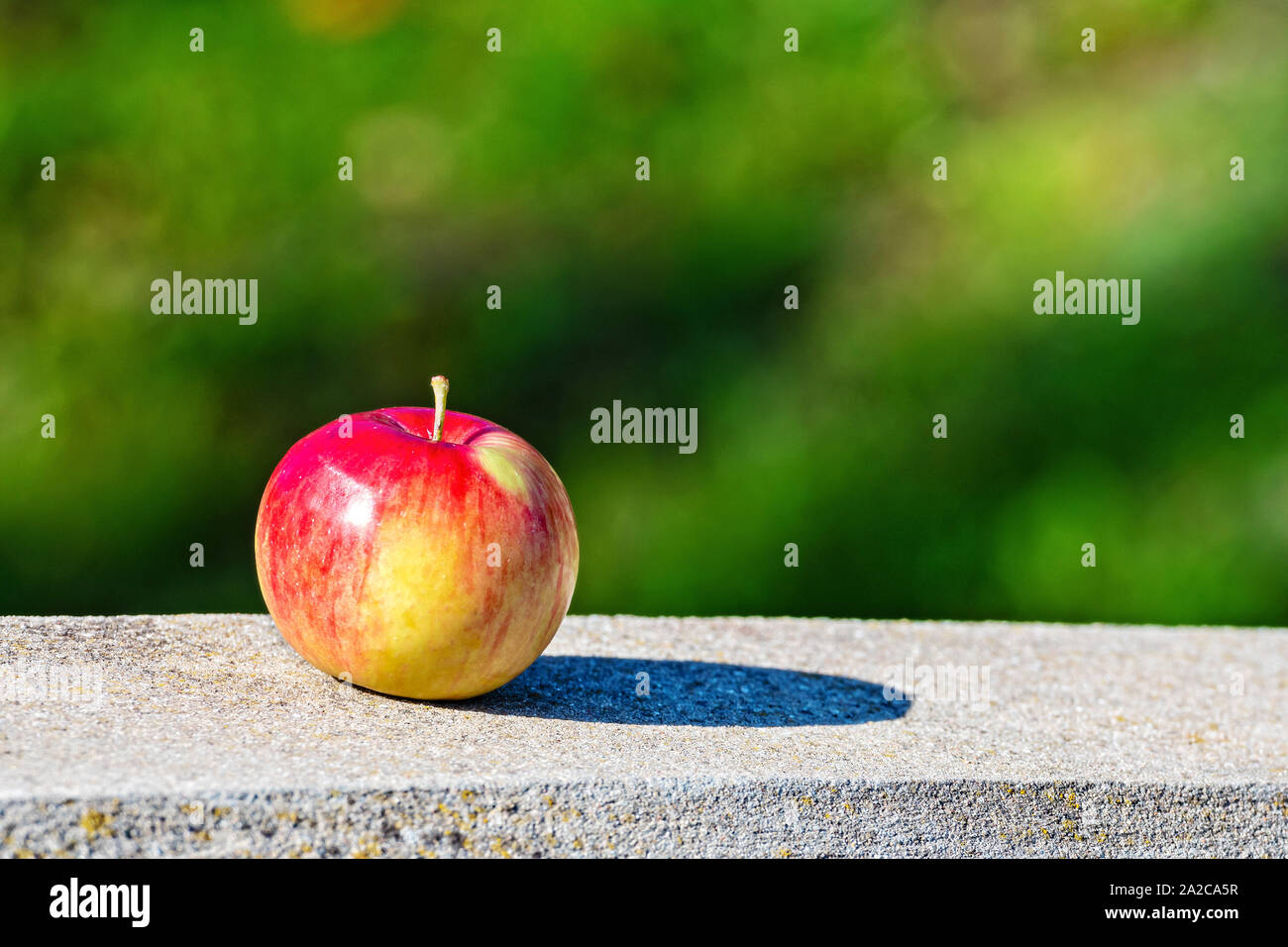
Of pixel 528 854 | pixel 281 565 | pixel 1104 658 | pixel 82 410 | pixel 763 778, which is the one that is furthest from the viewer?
pixel 82 410

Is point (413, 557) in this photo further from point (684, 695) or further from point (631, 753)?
point (684, 695)

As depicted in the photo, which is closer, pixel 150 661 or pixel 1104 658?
pixel 150 661

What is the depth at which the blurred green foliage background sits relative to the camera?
523 cm

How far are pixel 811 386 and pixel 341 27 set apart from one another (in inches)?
92.4

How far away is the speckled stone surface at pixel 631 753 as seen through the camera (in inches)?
69.0

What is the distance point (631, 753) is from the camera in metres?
2.06

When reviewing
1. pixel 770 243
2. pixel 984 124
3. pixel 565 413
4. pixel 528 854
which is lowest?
pixel 528 854

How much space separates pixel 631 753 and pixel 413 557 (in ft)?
1.42

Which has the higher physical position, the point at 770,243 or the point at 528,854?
the point at 770,243

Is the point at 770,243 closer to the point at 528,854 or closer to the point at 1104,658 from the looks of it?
the point at 1104,658

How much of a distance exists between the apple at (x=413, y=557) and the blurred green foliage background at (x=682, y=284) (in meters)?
3.04

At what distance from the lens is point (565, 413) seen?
5.51m

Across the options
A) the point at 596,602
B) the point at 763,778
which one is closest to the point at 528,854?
the point at 763,778

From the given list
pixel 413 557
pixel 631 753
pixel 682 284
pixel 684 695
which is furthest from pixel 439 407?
pixel 682 284
